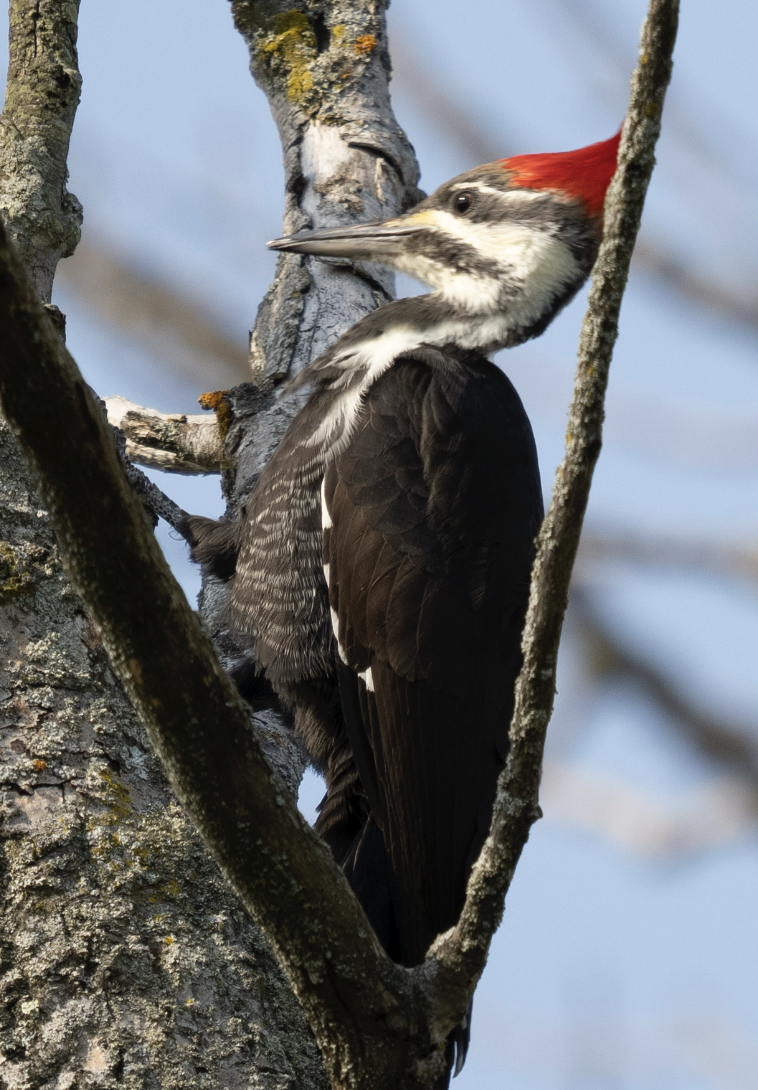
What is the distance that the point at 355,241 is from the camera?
3.17 meters

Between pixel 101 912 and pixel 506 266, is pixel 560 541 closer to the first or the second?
pixel 101 912

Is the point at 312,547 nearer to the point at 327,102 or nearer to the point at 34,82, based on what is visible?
the point at 34,82

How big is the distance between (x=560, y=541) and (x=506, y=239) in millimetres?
1948

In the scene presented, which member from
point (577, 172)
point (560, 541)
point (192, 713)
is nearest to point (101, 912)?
point (192, 713)

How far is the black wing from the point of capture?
2.40 meters

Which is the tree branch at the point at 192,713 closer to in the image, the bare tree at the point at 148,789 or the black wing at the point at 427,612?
the bare tree at the point at 148,789

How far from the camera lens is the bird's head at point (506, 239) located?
3117mm

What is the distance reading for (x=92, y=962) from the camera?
1.79 meters

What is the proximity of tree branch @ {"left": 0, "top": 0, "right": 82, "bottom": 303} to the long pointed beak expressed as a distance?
25.1 inches

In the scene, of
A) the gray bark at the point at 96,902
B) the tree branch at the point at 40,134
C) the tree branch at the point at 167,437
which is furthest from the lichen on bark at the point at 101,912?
the tree branch at the point at 167,437

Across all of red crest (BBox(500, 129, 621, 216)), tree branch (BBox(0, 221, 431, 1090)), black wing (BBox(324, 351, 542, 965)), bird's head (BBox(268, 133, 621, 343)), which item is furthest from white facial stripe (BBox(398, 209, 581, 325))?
tree branch (BBox(0, 221, 431, 1090))

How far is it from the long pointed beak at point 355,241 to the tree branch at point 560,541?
1.84 metres

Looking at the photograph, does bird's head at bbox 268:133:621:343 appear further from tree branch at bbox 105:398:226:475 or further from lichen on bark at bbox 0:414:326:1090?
lichen on bark at bbox 0:414:326:1090

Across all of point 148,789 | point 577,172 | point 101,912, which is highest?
point 577,172
